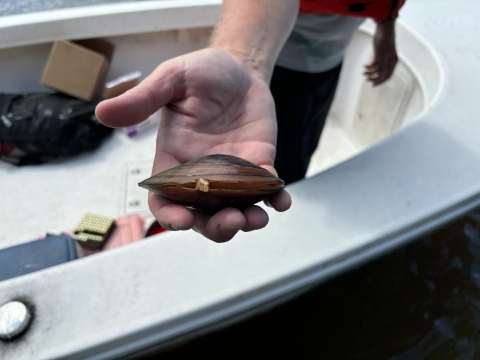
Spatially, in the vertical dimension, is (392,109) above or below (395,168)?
below

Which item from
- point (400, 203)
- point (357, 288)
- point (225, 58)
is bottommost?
point (357, 288)

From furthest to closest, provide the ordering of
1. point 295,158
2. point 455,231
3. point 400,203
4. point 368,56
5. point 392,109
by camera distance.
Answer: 1. point 368,56
2. point 392,109
3. point 295,158
4. point 455,231
5. point 400,203

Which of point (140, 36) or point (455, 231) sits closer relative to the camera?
point (455, 231)

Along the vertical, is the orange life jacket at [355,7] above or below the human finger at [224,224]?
above

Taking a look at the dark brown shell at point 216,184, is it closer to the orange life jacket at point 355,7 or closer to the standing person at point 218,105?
the standing person at point 218,105

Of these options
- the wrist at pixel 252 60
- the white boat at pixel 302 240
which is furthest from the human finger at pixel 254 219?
the wrist at pixel 252 60

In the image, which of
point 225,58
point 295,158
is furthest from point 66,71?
point 225,58

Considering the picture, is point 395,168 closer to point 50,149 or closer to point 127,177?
point 127,177
